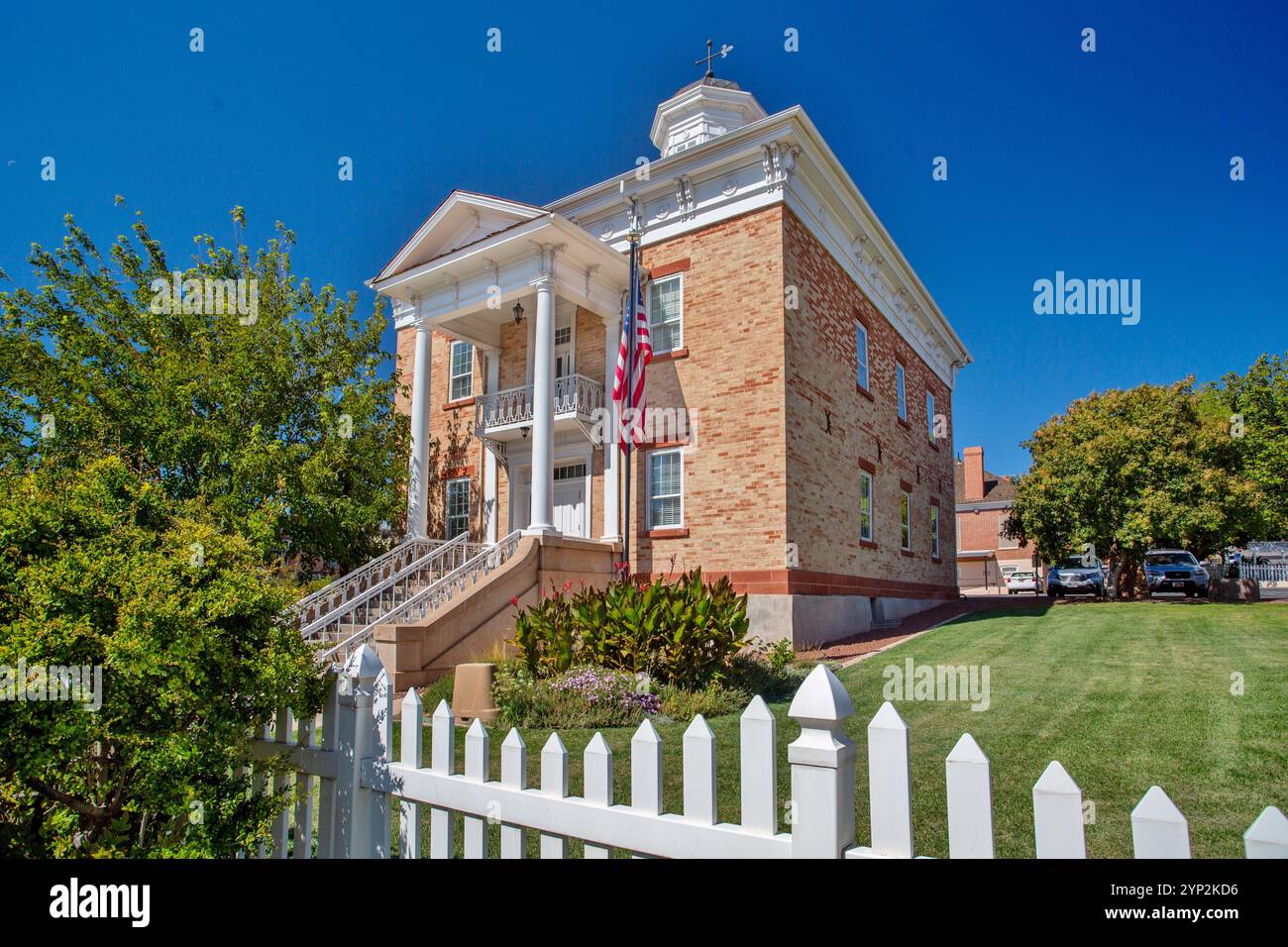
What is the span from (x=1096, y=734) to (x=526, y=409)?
42.7 ft

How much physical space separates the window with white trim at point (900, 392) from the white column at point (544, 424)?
11.5 m

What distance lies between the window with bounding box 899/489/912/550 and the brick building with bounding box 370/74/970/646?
3.81 ft

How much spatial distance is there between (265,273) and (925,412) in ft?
64.0

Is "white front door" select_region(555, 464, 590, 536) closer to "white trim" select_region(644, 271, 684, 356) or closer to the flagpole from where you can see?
the flagpole

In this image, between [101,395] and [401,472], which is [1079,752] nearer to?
[401,472]

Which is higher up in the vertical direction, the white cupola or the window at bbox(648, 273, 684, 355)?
the white cupola

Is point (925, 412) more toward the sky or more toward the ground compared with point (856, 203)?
more toward the ground

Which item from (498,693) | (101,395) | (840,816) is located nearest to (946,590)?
(498,693)

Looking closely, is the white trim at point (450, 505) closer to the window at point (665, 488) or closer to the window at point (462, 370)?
the window at point (462, 370)

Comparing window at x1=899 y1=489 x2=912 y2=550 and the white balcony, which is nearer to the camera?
the white balcony

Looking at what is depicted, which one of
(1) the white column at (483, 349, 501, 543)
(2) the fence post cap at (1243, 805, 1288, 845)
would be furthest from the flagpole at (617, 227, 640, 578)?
(2) the fence post cap at (1243, 805, 1288, 845)

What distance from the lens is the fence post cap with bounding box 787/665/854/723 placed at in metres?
2.27

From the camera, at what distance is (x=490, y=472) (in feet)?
61.8
